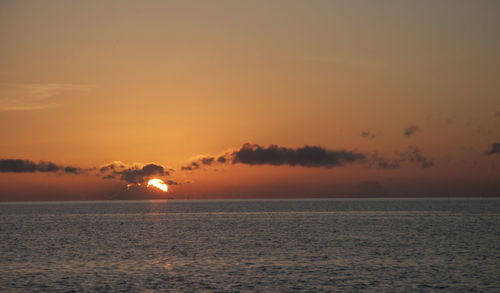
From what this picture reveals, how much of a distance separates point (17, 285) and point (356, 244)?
51.1 meters

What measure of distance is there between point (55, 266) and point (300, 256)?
28.2 metres

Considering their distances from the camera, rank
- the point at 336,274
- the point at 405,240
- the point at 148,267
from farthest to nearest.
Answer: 1. the point at 405,240
2. the point at 148,267
3. the point at 336,274

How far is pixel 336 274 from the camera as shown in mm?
51094

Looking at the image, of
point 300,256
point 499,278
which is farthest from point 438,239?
point 499,278

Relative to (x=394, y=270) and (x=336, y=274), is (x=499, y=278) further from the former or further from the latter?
(x=336, y=274)

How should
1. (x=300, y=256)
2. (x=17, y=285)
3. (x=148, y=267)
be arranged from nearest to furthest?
(x=17, y=285), (x=148, y=267), (x=300, y=256)

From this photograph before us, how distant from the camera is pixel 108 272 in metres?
53.1

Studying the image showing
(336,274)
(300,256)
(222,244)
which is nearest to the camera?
(336,274)

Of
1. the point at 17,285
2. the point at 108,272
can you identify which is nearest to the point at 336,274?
the point at 108,272

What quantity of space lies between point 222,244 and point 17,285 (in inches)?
1542

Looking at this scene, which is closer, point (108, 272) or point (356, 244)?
point (108, 272)

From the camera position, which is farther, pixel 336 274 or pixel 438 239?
pixel 438 239

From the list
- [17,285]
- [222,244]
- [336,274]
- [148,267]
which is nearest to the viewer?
[17,285]

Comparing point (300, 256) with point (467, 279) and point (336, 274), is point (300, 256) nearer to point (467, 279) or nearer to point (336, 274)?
point (336, 274)
